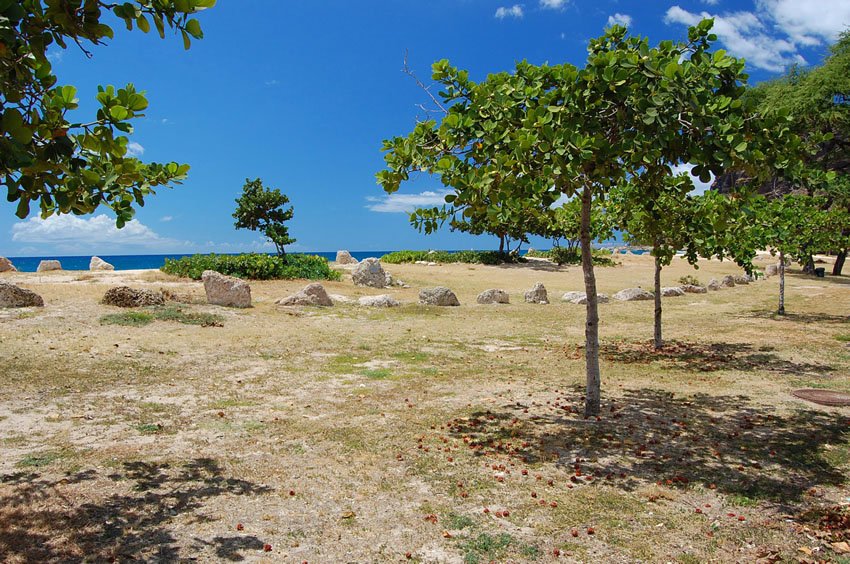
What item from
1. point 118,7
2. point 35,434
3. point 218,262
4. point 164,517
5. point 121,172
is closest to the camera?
point 118,7

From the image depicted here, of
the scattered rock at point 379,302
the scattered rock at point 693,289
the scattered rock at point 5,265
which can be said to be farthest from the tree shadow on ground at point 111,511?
the scattered rock at point 5,265

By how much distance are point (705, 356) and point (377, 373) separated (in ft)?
29.7

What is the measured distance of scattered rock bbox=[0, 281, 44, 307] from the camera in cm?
1684

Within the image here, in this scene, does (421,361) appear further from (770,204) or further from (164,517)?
(770,204)

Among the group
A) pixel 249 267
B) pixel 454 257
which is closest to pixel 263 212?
pixel 249 267

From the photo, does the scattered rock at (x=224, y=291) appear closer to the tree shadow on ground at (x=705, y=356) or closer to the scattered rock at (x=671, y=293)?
the tree shadow on ground at (x=705, y=356)

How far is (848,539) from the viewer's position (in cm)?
518

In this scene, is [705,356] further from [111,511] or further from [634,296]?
[634,296]

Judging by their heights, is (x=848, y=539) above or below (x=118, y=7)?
below

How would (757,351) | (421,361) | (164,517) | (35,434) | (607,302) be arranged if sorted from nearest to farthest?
(164,517) < (35,434) < (421,361) < (757,351) < (607,302)

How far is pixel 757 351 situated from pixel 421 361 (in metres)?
9.63

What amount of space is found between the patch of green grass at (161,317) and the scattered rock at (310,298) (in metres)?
4.40

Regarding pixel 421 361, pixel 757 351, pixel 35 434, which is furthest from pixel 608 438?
pixel 757 351

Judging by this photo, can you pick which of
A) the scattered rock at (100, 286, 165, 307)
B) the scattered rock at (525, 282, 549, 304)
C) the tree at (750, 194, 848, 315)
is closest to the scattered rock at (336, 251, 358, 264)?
the scattered rock at (525, 282, 549, 304)
